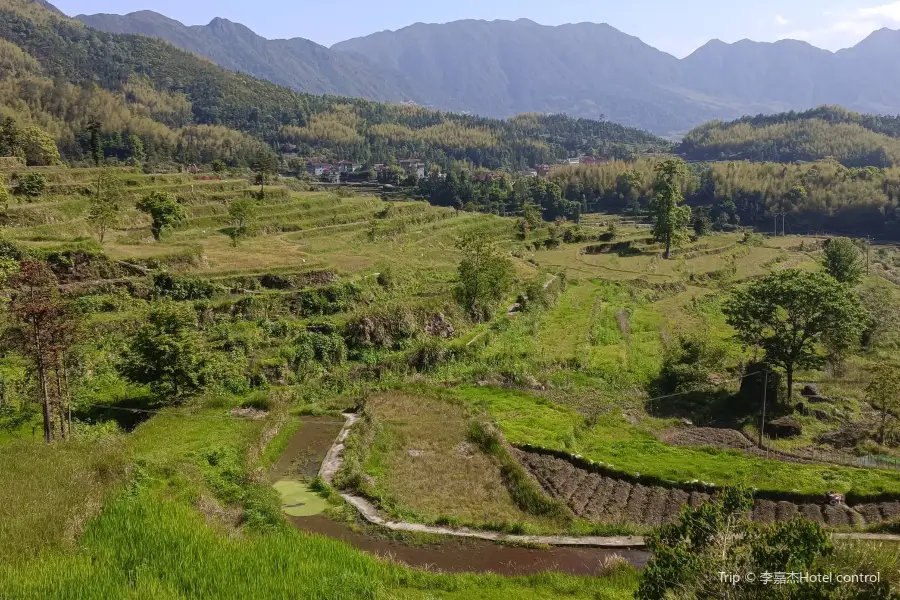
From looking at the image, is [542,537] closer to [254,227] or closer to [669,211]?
[254,227]

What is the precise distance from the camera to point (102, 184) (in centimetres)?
4644

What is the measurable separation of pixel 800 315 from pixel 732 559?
2769 centimetres

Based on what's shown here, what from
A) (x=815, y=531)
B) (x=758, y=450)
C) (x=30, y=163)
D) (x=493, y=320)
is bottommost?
(x=758, y=450)

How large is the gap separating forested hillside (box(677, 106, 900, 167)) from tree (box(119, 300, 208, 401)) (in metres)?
177

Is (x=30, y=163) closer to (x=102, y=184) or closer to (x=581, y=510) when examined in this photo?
(x=102, y=184)

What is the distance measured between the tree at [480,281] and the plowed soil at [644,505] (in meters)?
20.0

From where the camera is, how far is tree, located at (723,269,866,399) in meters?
30.3

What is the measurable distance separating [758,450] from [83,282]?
37.7 metres

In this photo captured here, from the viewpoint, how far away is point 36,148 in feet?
201

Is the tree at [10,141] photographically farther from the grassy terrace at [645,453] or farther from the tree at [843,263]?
the tree at [843,263]

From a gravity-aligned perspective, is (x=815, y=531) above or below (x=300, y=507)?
above

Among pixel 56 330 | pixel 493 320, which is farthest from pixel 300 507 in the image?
pixel 493 320

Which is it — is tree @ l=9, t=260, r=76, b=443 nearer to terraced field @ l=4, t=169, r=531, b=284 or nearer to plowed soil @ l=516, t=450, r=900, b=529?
plowed soil @ l=516, t=450, r=900, b=529

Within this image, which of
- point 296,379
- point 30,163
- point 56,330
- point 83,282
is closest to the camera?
point 56,330
